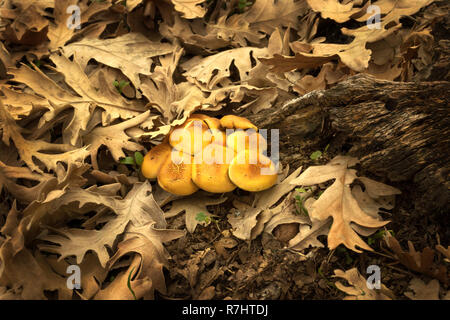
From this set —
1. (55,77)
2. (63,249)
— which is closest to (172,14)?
(55,77)

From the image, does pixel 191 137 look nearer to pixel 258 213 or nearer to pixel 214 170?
pixel 214 170

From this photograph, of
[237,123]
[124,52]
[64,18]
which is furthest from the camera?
[64,18]

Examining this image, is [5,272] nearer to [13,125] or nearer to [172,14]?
[13,125]

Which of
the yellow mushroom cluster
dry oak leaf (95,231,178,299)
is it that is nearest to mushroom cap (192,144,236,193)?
the yellow mushroom cluster

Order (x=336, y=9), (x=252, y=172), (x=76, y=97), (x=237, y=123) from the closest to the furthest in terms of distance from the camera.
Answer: (x=252, y=172)
(x=237, y=123)
(x=76, y=97)
(x=336, y=9)

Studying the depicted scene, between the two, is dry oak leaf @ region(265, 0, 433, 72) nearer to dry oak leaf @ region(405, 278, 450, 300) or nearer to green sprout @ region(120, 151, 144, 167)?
green sprout @ region(120, 151, 144, 167)

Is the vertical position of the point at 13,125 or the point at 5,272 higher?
the point at 13,125

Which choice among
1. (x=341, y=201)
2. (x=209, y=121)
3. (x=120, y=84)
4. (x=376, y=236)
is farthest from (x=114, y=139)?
(x=376, y=236)
